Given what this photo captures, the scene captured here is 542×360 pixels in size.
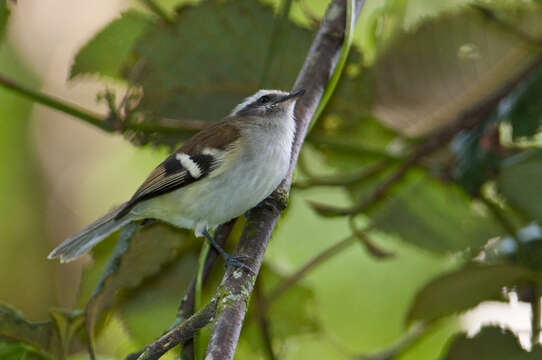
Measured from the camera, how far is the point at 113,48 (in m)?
3.05

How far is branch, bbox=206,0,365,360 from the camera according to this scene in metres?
1.43

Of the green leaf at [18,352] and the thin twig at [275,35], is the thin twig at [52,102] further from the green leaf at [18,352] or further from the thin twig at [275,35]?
the green leaf at [18,352]

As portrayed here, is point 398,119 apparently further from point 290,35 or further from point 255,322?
point 255,322

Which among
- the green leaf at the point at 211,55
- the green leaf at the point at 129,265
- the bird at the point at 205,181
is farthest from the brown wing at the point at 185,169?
the green leaf at the point at 211,55

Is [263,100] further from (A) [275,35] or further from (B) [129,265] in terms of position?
(B) [129,265]

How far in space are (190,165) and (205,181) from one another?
9 centimetres

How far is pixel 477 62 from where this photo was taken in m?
3.28

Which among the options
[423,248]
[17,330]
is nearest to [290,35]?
[423,248]

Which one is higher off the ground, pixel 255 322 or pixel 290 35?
pixel 290 35

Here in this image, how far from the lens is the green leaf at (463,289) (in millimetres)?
2449

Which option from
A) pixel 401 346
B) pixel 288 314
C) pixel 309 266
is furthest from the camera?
pixel 288 314

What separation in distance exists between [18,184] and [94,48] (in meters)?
2.28

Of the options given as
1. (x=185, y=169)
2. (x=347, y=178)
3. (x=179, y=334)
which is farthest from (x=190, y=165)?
(x=179, y=334)

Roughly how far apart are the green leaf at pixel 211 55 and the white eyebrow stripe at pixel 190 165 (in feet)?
1.84
